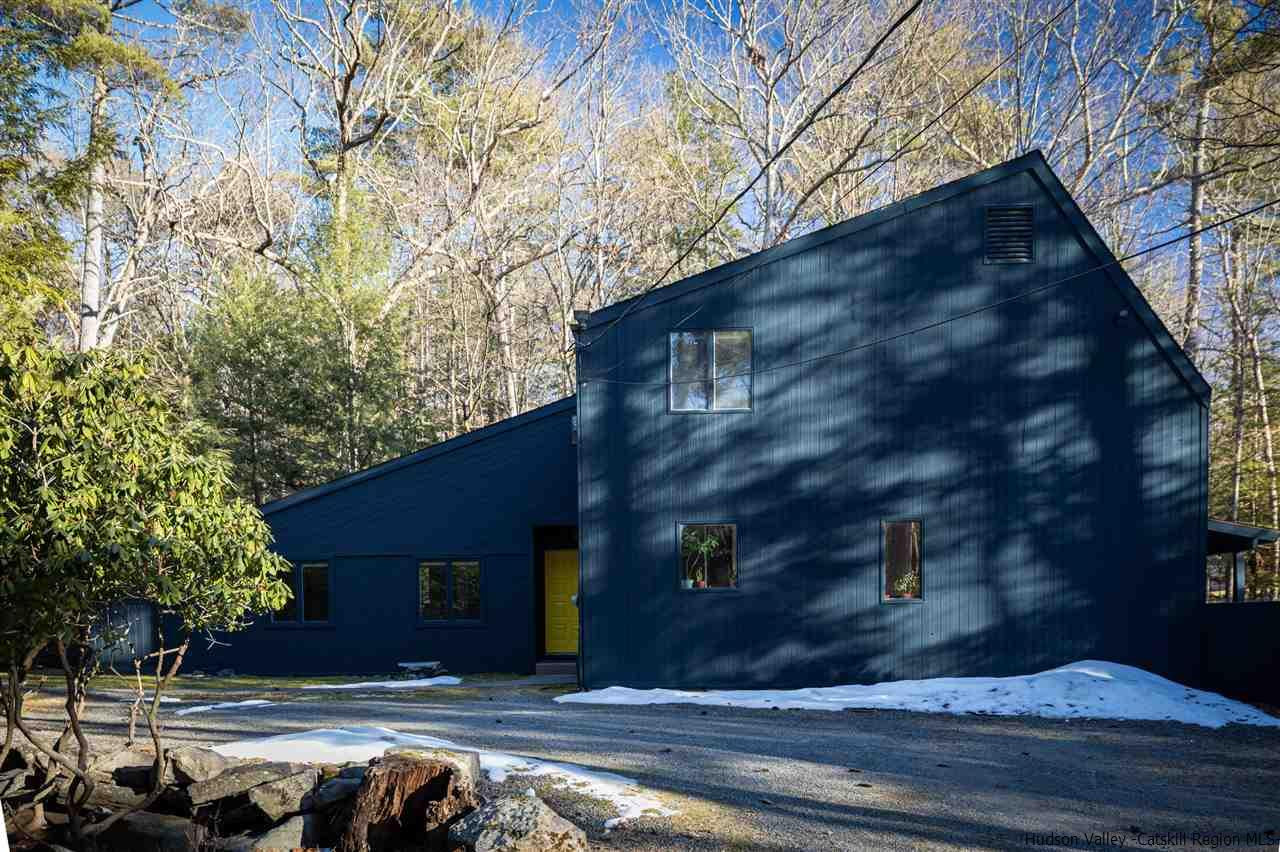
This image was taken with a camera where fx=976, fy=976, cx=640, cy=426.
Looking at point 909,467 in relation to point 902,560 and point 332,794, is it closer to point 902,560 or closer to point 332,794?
point 902,560

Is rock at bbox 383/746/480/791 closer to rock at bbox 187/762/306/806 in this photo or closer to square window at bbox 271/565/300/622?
rock at bbox 187/762/306/806

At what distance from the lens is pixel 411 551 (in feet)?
61.6

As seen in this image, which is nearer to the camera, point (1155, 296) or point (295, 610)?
point (295, 610)

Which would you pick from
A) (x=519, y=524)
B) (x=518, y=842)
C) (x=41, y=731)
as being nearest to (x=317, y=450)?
(x=519, y=524)

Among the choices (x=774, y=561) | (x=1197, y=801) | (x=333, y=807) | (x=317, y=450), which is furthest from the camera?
(x=317, y=450)

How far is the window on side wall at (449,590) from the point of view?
61.8 ft

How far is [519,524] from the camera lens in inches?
743

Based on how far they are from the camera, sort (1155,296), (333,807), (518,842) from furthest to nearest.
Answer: (1155,296)
(333,807)
(518,842)

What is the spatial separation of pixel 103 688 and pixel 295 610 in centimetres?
351

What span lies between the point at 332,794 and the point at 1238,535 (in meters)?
14.8

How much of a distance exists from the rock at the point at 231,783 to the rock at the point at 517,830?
7.23 ft

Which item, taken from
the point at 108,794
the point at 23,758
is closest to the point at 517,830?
the point at 108,794

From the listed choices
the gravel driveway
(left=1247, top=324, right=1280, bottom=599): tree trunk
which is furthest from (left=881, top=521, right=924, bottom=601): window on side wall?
(left=1247, top=324, right=1280, bottom=599): tree trunk

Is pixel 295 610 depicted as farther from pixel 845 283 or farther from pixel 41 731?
pixel 845 283
